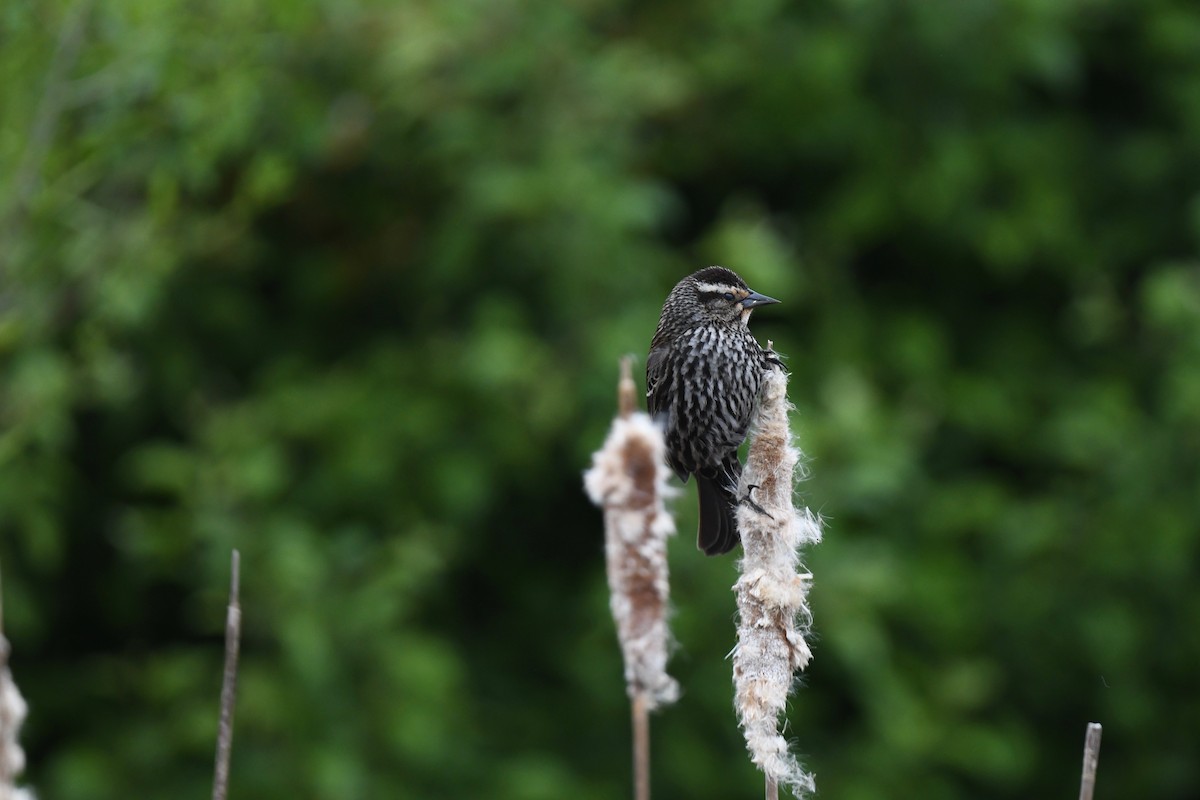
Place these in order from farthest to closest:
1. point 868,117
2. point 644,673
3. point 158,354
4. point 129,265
Result: point 868,117, point 158,354, point 129,265, point 644,673

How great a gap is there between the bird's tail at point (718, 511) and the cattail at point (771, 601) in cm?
88

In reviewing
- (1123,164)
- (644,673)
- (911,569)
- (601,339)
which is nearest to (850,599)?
(911,569)

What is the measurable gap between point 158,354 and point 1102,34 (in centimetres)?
421

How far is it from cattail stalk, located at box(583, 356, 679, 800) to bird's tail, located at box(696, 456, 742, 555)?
1307 mm

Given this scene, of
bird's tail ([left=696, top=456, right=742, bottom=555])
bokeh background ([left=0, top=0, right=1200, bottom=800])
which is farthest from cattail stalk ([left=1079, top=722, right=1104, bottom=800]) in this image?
bokeh background ([left=0, top=0, right=1200, bottom=800])

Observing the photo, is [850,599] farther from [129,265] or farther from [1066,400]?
[129,265]

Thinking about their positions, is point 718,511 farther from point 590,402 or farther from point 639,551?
point 590,402

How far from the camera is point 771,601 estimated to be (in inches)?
63.5

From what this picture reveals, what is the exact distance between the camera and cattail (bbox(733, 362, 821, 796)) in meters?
1.55

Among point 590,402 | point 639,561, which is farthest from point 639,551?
point 590,402

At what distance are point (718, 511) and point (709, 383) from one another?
0.99 feet

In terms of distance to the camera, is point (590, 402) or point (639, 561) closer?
point (639, 561)

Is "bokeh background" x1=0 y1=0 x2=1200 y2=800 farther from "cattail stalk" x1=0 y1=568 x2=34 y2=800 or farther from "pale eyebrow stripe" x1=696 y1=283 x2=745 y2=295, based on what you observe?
"cattail stalk" x1=0 y1=568 x2=34 y2=800

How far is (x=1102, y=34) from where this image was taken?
6176mm
